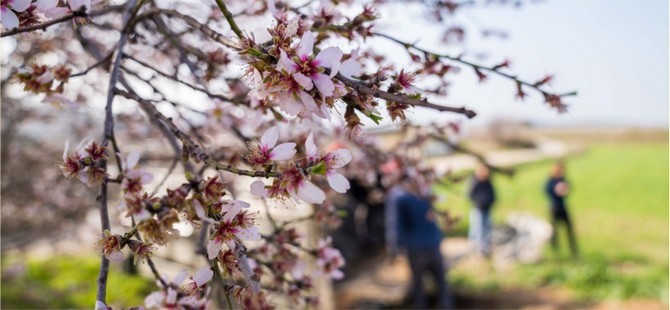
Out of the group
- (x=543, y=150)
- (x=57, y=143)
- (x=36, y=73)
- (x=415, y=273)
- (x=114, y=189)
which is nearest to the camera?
(x=36, y=73)

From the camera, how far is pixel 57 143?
5711mm

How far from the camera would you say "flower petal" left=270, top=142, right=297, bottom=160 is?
958 millimetres

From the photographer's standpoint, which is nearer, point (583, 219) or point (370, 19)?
point (370, 19)

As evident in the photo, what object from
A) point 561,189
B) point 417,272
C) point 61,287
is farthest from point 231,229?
point 561,189

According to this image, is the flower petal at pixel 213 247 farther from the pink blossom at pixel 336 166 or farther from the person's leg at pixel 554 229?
the person's leg at pixel 554 229

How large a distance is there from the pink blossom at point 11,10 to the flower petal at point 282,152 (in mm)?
575

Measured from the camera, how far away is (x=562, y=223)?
25.7 feet

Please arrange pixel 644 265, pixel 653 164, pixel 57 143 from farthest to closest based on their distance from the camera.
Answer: pixel 653 164
pixel 644 265
pixel 57 143

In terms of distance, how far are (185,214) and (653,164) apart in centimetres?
2037

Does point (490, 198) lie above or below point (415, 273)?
above

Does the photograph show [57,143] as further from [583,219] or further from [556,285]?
[583,219]

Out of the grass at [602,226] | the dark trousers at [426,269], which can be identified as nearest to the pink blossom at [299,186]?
the grass at [602,226]

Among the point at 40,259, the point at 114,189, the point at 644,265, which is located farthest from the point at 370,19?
the point at 40,259

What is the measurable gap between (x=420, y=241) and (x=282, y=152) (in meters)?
Answer: 3.84
